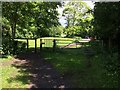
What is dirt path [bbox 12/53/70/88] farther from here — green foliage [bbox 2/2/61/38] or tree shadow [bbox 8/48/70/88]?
green foliage [bbox 2/2/61/38]

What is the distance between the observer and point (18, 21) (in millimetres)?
21359

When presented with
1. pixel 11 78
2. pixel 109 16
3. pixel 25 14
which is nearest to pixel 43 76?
pixel 11 78

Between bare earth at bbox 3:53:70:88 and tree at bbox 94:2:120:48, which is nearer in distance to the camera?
bare earth at bbox 3:53:70:88

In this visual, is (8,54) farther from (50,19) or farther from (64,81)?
(64,81)

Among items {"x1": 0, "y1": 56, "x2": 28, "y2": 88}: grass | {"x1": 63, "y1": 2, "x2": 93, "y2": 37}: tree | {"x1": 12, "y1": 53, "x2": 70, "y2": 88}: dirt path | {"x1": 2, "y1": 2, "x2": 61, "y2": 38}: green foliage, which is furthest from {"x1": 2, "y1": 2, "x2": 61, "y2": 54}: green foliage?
{"x1": 63, "y1": 2, "x2": 93, "y2": 37}: tree

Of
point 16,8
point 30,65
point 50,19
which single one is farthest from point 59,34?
point 30,65

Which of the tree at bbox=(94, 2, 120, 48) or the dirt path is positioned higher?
the tree at bbox=(94, 2, 120, 48)

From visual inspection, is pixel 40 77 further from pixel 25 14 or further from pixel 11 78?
pixel 25 14

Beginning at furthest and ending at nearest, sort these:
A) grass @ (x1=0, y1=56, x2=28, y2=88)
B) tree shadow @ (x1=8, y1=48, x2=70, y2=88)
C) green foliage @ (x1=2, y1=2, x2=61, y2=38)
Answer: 1. green foliage @ (x1=2, y1=2, x2=61, y2=38)
2. tree shadow @ (x1=8, y1=48, x2=70, y2=88)
3. grass @ (x1=0, y1=56, x2=28, y2=88)

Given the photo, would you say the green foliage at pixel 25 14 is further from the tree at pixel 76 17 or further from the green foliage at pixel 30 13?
the tree at pixel 76 17

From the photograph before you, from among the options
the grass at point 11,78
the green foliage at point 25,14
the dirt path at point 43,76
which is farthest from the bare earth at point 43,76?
the green foliage at point 25,14

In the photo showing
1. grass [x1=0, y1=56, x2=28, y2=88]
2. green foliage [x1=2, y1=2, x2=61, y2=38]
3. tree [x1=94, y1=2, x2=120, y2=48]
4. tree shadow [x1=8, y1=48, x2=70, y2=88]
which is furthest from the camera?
green foliage [x1=2, y1=2, x2=61, y2=38]

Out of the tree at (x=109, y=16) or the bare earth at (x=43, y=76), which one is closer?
the bare earth at (x=43, y=76)

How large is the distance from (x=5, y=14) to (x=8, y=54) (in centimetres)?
374
